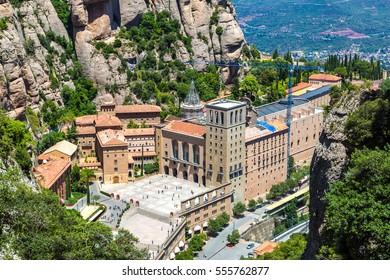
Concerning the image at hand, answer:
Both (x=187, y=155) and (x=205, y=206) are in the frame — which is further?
(x=187, y=155)

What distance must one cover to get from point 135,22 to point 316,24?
38.5 meters

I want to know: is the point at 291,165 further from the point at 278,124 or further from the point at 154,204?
the point at 154,204

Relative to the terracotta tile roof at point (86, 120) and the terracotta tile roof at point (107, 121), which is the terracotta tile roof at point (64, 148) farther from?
the terracotta tile roof at point (86, 120)

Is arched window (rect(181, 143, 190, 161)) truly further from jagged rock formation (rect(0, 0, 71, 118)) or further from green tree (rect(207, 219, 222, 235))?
jagged rock formation (rect(0, 0, 71, 118))

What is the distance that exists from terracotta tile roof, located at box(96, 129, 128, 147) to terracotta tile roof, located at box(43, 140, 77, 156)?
2.68m

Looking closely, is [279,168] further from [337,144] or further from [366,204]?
[366,204]

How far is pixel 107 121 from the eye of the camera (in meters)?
69.5

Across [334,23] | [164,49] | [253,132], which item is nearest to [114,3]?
[164,49]

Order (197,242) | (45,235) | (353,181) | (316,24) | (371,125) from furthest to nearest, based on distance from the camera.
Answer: (316,24), (197,242), (371,125), (45,235), (353,181)

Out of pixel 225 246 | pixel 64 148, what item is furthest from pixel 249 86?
pixel 225 246

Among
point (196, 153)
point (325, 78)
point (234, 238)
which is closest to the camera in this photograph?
point (234, 238)

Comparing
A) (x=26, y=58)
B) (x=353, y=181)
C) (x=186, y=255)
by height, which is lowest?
(x=186, y=255)

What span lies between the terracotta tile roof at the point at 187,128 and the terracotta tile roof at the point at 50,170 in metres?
11.6

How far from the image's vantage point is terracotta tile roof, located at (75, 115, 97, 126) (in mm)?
70819
